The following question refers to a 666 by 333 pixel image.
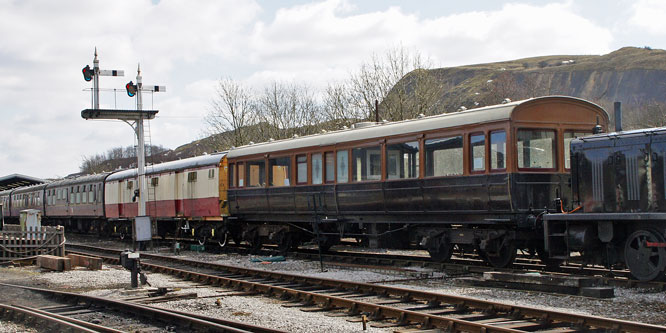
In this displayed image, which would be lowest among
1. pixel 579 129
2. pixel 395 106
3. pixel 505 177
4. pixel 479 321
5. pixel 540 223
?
pixel 479 321

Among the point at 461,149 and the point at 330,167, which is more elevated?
the point at 461,149

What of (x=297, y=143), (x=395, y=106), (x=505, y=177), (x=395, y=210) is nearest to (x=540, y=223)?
(x=505, y=177)

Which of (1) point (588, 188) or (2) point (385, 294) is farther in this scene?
(1) point (588, 188)

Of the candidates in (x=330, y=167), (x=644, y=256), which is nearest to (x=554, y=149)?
(x=644, y=256)

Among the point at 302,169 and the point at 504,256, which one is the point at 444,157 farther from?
the point at 302,169

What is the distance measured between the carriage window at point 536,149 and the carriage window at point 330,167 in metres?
5.90

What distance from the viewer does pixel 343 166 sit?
18.2m

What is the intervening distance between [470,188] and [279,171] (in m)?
7.56

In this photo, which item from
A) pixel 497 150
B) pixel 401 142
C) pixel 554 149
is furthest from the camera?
pixel 401 142

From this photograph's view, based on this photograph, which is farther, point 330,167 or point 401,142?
point 330,167

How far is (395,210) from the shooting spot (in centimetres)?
1659

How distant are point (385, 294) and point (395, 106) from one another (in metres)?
29.8

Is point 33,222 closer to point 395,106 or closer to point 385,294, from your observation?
point 385,294

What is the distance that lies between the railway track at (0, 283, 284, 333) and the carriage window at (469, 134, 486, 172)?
23.2 feet
